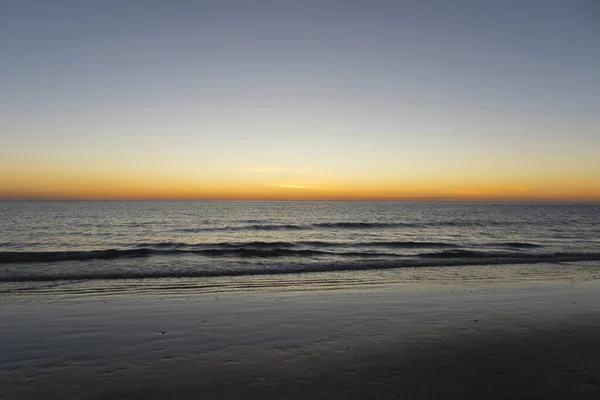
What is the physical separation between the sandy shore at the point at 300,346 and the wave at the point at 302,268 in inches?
209

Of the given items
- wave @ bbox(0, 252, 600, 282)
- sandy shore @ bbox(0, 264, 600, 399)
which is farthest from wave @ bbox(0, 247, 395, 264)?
sandy shore @ bbox(0, 264, 600, 399)

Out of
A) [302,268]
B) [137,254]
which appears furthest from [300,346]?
[137,254]

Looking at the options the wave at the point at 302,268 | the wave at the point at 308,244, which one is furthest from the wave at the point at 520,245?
the wave at the point at 302,268

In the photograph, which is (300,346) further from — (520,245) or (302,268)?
(520,245)

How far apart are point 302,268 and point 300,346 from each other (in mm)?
13554

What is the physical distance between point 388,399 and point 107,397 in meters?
4.31

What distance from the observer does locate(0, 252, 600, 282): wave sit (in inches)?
750

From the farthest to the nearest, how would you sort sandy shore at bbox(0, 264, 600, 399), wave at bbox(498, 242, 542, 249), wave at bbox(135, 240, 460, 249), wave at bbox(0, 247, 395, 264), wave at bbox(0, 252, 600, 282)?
wave at bbox(498, 242, 542, 249), wave at bbox(135, 240, 460, 249), wave at bbox(0, 247, 395, 264), wave at bbox(0, 252, 600, 282), sandy shore at bbox(0, 264, 600, 399)

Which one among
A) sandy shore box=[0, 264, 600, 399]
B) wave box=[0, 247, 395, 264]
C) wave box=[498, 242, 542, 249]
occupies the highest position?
sandy shore box=[0, 264, 600, 399]

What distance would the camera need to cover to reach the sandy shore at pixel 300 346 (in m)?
Answer: 6.57

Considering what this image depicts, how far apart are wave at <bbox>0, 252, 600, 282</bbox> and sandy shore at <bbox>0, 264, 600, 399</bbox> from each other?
209 inches

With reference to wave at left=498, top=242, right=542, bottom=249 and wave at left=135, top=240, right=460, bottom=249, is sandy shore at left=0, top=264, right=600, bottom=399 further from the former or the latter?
wave at left=498, top=242, right=542, bottom=249

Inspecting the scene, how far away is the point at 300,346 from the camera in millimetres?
8695

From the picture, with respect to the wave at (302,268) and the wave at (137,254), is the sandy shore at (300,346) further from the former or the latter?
the wave at (137,254)
